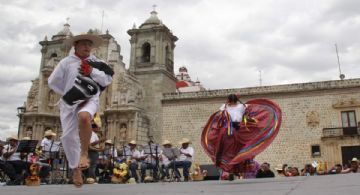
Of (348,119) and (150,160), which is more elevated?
(348,119)

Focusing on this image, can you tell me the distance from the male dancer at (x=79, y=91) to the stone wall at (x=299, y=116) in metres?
19.7

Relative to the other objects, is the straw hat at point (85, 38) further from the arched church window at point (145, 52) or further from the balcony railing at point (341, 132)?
the arched church window at point (145, 52)

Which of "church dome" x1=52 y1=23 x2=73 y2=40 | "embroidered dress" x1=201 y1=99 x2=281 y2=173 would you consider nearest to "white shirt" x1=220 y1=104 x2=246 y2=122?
"embroidered dress" x1=201 y1=99 x2=281 y2=173

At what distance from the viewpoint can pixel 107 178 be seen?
12.6 meters

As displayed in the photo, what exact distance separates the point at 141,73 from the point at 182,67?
3289 cm

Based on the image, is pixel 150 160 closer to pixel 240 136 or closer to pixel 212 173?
pixel 212 173

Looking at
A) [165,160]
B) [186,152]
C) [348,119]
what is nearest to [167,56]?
[348,119]

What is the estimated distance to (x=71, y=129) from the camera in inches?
171

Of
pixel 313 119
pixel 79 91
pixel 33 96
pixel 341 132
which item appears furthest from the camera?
pixel 33 96

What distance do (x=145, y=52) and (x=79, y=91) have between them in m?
25.6

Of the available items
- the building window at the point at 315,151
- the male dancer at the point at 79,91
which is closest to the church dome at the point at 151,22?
the building window at the point at 315,151

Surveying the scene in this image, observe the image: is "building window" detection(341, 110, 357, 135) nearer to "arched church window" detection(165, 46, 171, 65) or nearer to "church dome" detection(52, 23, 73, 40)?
"arched church window" detection(165, 46, 171, 65)

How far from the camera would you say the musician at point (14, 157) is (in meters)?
9.45

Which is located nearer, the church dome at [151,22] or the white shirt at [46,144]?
the white shirt at [46,144]
